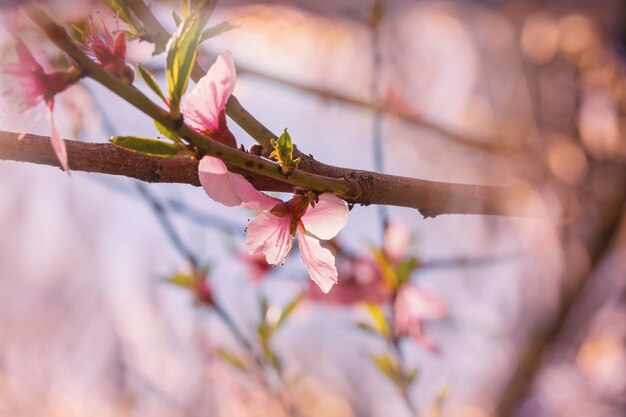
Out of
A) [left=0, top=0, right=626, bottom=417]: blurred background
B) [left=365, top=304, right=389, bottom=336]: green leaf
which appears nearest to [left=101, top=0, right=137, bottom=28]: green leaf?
[left=365, top=304, right=389, bottom=336]: green leaf

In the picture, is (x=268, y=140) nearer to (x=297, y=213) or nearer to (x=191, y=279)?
(x=297, y=213)

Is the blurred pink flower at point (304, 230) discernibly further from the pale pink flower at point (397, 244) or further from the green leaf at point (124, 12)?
the pale pink flower at point (397, 244)

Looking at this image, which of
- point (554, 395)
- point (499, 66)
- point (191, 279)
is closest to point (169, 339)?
point (191, 279)

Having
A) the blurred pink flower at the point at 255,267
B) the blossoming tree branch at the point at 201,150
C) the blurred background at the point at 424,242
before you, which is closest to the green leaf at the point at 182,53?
the blossoming tree branch at the point at 201,150

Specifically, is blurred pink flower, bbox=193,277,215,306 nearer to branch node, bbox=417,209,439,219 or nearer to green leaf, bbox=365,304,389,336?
green leaf, bbox=365,304,389,336

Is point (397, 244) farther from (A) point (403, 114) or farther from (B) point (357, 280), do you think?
(A) point (403, 114)

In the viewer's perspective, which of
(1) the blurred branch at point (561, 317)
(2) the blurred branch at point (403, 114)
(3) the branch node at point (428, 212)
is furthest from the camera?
(1) the blurred branch at point (561, 317)
